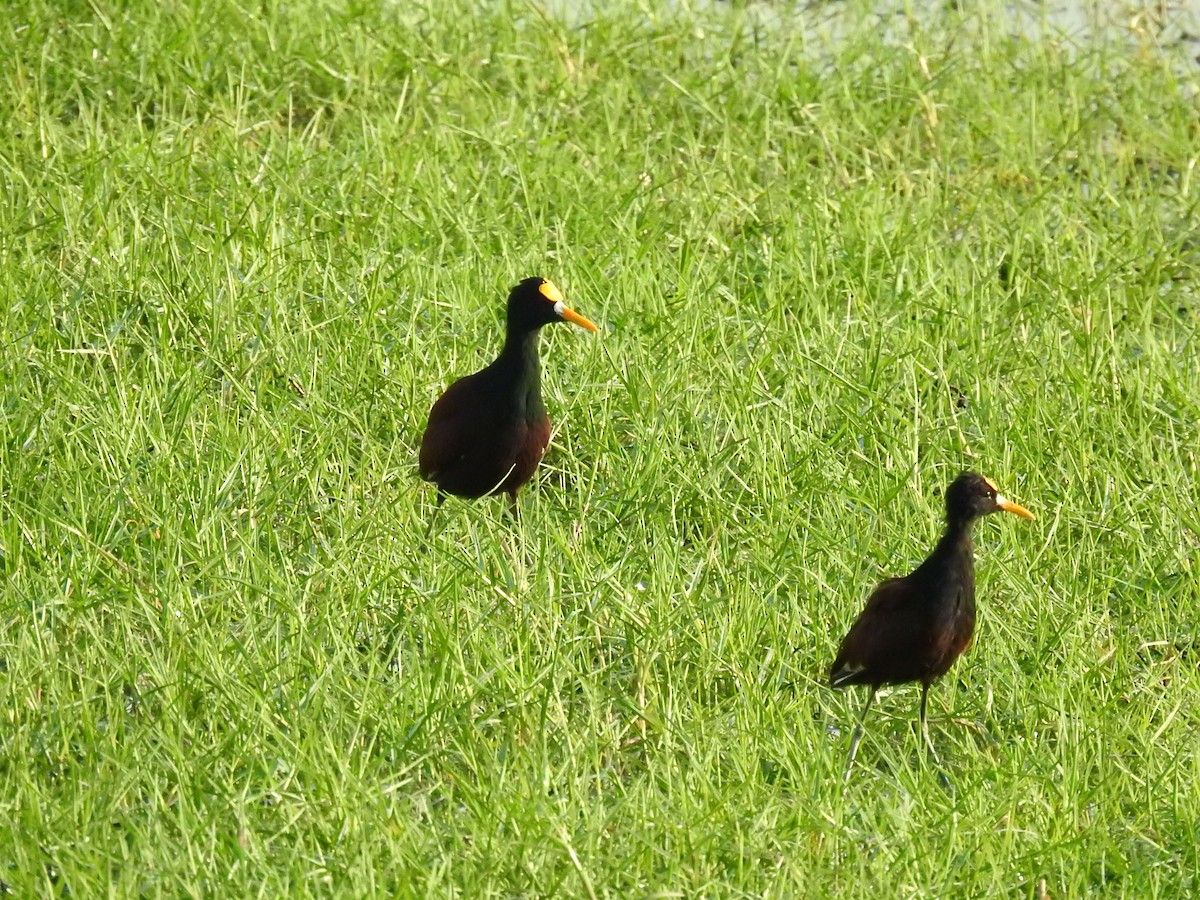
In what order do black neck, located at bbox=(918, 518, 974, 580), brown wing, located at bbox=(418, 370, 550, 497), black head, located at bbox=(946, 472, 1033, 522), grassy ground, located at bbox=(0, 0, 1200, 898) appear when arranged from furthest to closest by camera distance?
brown wing, located at bbox=(418, 370, 550, 497), black head, located at bbox=(946, 472, 1033, 522), black neck, located at bbox=(918, 518, 974, 580), grassy ground, located at bbox=(0, 0, 1200, 898)

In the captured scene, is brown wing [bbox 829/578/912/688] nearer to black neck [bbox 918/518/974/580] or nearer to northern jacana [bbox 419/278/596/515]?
black neck [bbox 918/518/974/580]

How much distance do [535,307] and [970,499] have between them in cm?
127

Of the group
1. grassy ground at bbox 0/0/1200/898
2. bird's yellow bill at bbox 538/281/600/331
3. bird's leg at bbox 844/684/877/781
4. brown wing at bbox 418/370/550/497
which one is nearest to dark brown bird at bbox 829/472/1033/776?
bird's leg at bbox 844/684/877/781

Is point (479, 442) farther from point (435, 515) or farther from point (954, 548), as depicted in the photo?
point (954, 548)

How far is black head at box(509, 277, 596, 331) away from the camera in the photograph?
4.65 metres

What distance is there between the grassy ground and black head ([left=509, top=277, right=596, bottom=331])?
456mm

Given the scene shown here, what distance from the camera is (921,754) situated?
3812 millimetres

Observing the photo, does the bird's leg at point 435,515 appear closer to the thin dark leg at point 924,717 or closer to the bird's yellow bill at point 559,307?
the bird's yellow bill at point 559,307

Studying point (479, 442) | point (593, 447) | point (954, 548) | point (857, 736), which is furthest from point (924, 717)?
point (593, 447)

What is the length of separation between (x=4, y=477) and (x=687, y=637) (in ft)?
5.77

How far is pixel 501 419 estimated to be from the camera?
454cm

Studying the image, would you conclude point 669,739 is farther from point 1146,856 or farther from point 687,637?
point 1146,856

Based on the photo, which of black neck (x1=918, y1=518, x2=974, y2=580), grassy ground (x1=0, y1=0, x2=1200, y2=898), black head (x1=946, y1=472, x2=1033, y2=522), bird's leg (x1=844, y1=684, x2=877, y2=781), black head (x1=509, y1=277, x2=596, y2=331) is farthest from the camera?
black head (x1=509, y1=277, x2=596, y2=331)

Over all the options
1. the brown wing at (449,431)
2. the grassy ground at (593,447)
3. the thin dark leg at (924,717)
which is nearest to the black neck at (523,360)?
the brown wing at (449,431)
